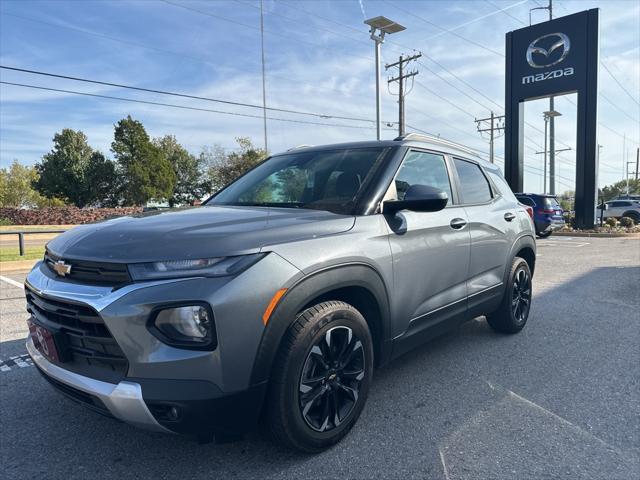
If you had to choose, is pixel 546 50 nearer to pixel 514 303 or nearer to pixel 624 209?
pixel 624 209

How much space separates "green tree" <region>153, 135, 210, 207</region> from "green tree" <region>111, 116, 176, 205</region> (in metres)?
5.61

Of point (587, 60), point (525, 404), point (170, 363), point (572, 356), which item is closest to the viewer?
point (170, 363)

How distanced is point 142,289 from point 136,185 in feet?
158

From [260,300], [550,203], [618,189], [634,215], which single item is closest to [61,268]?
[260,300]

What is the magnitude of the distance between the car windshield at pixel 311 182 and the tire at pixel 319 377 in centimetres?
73

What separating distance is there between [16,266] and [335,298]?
10378 mm

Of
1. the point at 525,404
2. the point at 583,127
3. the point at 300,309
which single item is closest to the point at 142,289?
the point at 300,309

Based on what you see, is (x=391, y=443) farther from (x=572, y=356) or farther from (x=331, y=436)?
(x=572, y=356)

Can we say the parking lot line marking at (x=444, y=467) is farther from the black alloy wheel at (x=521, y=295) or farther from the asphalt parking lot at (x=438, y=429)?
the black alloy wheel at (x=521, y=295)

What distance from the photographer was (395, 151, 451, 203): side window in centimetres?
313

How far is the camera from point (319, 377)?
7.89 ft

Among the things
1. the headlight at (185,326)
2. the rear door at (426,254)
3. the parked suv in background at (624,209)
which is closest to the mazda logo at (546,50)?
the parked suv in background at (624,209)

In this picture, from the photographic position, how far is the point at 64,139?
153 ft

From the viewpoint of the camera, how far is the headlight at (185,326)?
1.95 metres
